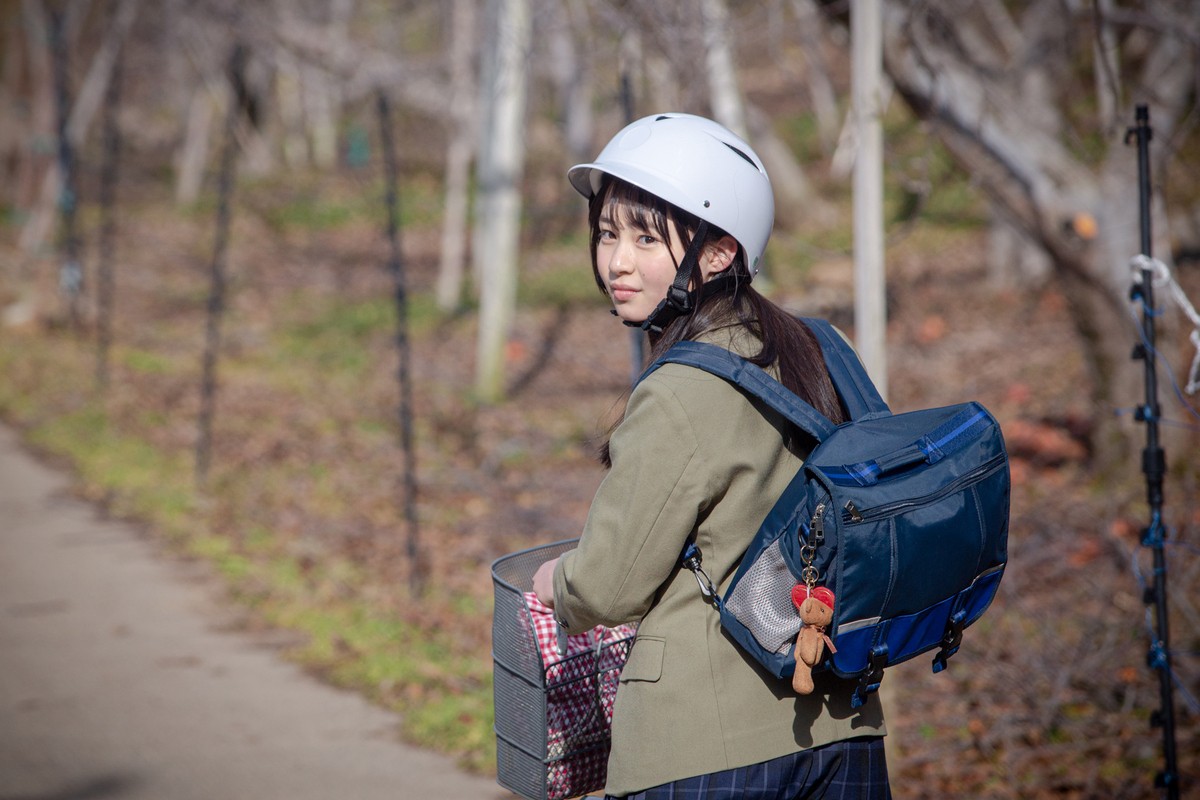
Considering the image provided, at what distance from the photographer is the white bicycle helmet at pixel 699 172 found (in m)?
2.23

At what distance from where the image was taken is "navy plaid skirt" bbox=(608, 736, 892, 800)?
2137 mm

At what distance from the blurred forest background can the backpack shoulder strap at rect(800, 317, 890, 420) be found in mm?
482

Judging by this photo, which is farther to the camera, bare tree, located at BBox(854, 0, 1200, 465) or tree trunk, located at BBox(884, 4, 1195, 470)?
tree trunk, located at BBox(884, 4, 1195, 470)

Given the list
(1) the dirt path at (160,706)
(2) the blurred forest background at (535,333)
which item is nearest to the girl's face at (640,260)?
(2) the blurred forest background at (535,333)

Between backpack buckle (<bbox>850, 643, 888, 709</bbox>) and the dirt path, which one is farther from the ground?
backpack buckle (<bbox>850, 643, 888, 709</bbox>)

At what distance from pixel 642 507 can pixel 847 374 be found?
552 millimetres

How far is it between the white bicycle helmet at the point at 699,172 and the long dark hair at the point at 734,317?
0.15ft

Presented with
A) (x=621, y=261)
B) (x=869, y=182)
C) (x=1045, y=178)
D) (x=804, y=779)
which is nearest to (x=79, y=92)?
(x=1045, y=178)

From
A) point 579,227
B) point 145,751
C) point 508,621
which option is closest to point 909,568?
point 508,621

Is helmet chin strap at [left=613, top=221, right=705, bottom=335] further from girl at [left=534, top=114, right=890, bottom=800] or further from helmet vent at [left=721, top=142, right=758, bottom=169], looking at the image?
helmet vent at [left=721, top=142, right=758, bottom=169]

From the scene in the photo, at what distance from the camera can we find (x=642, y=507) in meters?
2.03

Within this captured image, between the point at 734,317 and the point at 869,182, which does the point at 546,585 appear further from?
the point at 869,182

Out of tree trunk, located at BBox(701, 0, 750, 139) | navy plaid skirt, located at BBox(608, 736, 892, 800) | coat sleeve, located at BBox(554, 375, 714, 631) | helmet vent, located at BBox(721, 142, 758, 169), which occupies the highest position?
tree trunk, located at BBox(701, 0, 750, 139)

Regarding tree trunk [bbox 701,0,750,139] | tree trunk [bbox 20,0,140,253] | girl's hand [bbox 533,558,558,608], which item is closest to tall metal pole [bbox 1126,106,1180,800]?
girl's hand [bbox 533,558,558,608]
